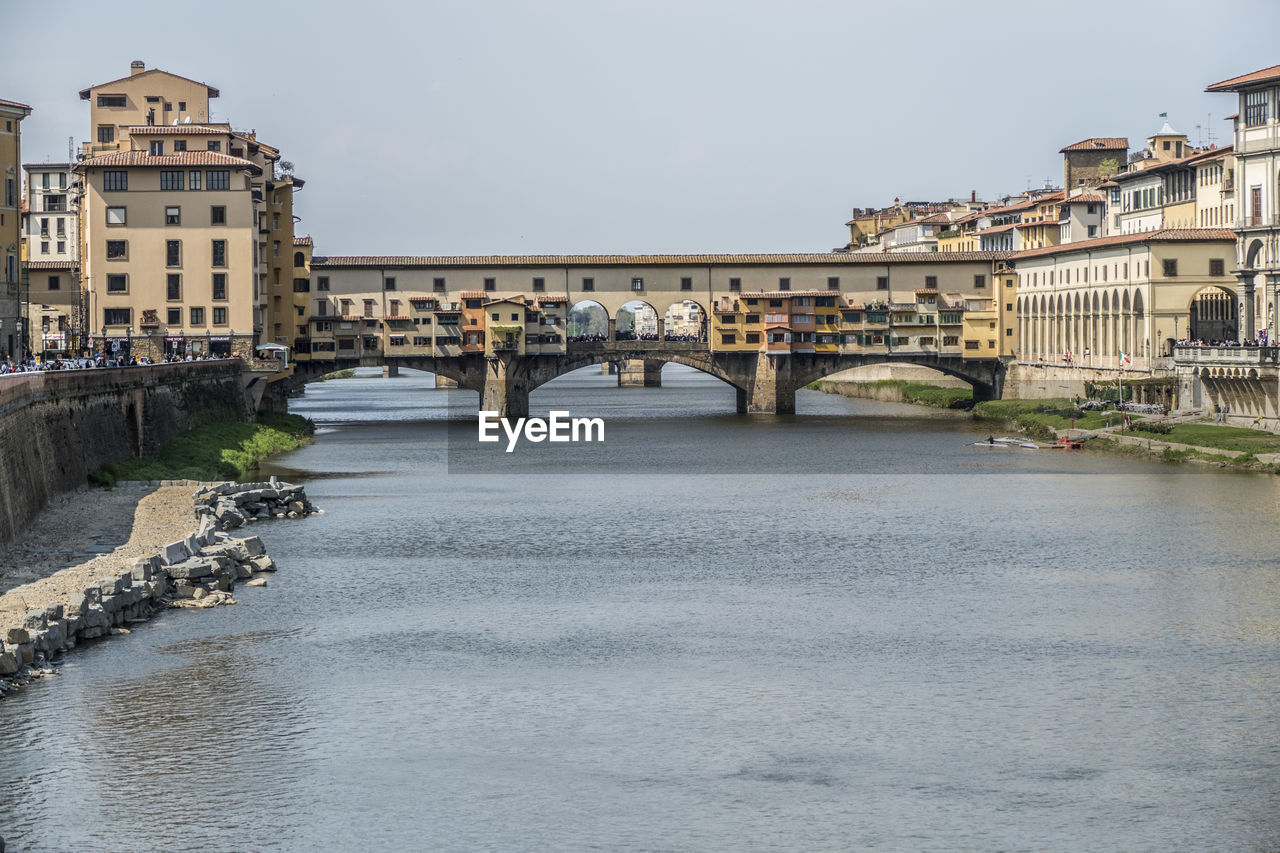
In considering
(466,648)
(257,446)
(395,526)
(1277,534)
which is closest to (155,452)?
(257,446)

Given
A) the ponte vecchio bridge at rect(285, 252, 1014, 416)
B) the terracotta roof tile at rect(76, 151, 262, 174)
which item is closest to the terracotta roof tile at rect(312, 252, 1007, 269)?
the ponte vecchio bridge at rect(285, 252, 1014, 416)

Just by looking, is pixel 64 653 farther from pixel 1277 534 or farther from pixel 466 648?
pixel 1277 534

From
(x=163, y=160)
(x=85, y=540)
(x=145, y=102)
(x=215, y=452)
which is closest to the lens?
(x=85, y=540)

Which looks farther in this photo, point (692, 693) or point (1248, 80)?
point (1248, 80)

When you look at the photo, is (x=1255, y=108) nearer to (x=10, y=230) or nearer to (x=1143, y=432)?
(x=1143, y=432)

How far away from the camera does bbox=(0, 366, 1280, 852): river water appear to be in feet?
81.2

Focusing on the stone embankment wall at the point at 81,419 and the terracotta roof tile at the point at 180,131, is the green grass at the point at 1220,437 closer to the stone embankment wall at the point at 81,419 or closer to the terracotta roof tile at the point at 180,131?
the stone embankment wall at the point at 81,419

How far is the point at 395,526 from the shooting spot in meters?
53.5

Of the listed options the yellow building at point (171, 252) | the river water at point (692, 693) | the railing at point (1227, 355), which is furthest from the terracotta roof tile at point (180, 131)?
the railing at point (1227, 355)

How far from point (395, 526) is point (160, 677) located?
22.4 m

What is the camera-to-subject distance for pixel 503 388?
357 feet

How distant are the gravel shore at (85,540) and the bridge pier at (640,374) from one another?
11701 cm

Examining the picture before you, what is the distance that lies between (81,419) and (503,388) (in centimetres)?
5388

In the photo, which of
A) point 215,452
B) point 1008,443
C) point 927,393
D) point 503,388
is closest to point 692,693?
point 215,452
